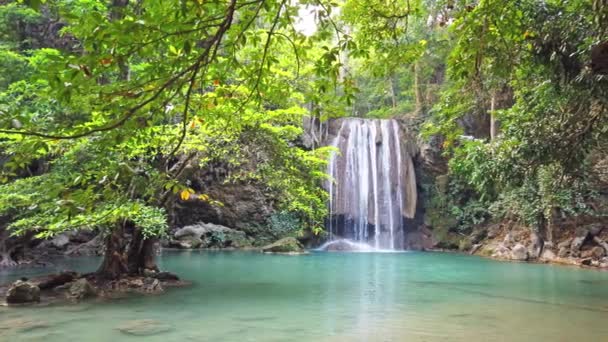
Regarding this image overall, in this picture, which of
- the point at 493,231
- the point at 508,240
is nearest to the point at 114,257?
the point at 508,240

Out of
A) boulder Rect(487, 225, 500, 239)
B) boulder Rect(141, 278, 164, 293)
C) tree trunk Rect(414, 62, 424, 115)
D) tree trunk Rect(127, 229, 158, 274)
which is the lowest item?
boulder Rect(141, 278, 164, 293)

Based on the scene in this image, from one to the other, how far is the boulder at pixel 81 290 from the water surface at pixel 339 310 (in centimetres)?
49

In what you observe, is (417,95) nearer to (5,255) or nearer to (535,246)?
(535,246)

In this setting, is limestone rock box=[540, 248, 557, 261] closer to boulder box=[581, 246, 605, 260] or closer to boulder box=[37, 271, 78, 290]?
boulder box=[581, 246, 605, 260]

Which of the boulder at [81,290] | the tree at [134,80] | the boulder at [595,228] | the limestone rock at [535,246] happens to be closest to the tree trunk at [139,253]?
the boulder at [81,290]

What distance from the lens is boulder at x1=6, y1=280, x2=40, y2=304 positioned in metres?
6.92

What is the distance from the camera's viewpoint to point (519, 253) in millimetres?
15492

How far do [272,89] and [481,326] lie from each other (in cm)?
447

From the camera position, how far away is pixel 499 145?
7492 mm

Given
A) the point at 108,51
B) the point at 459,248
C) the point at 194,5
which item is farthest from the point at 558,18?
the point at 459,248

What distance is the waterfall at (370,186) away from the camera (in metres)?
21.0

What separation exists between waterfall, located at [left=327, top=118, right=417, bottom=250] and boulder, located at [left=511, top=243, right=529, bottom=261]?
607 centimetres

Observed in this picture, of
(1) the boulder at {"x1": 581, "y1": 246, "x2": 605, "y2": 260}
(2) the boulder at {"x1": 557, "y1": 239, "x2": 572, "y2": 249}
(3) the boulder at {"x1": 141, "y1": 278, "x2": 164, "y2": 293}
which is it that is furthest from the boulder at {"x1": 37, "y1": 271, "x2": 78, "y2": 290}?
(2) the boulder at {"x1": 557, "y1": 239, "x2": 572, "y2": 249}

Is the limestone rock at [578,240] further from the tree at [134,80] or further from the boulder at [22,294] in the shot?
the tree at [134,80]
